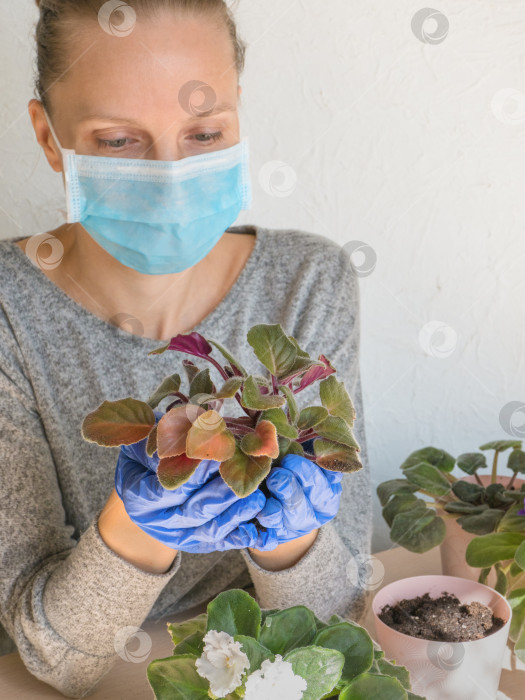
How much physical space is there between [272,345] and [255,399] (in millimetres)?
61

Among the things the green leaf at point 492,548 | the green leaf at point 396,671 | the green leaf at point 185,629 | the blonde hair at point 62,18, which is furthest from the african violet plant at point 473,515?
the blonde hair at point 62,18

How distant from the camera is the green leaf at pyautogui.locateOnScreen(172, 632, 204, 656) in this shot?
1.66 ft

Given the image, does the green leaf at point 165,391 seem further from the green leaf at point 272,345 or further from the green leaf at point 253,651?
the green leaf at point 253,651

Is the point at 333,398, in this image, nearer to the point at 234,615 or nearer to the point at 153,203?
the point at 234,615

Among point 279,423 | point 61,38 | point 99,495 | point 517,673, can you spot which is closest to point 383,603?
point 517,673

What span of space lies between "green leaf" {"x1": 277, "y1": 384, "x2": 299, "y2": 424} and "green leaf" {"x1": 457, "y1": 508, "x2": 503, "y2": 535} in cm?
38

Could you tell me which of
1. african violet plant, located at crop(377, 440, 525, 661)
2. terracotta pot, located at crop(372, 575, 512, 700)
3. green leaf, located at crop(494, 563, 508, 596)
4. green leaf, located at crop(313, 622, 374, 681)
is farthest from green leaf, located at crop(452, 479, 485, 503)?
green leaf, located at crop(313, 622, 374, 681)

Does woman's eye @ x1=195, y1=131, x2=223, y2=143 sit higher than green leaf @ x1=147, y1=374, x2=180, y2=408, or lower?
higher

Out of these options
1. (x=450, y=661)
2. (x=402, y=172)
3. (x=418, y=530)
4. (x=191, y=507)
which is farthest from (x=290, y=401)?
(x=402, y=172)

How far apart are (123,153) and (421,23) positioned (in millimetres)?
520

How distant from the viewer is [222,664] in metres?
0.45

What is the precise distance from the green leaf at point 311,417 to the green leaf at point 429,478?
0.40 metres

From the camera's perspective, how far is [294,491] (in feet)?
1.80

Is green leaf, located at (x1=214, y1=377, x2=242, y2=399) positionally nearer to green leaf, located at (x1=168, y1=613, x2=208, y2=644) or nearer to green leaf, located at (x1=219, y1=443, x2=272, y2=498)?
green leaf, located at (x1=219, y1=443, x2=272, y2=498)
